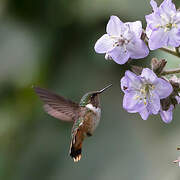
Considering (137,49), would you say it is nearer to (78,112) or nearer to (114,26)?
(114,26)

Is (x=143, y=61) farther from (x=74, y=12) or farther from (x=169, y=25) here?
(x=169, y=25)

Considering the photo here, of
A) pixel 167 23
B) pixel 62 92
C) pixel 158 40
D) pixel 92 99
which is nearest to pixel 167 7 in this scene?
pixel 167 23

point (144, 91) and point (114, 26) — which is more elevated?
point (114, 26)

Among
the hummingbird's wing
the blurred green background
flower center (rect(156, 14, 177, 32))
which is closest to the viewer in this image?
flower center (rect(156, 14, 177, 32))

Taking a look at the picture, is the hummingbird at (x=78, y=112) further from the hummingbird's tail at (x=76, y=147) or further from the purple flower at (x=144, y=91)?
the purple flower at (x=144, y=91)

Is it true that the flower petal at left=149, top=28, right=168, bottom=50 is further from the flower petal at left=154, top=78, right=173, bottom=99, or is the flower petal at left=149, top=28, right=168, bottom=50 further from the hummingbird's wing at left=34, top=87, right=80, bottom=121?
the hummingbird's wing at left=34, top=87, right=80, bottom=121

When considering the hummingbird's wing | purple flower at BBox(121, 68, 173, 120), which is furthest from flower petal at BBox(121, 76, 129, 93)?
the hummingbird's wing
